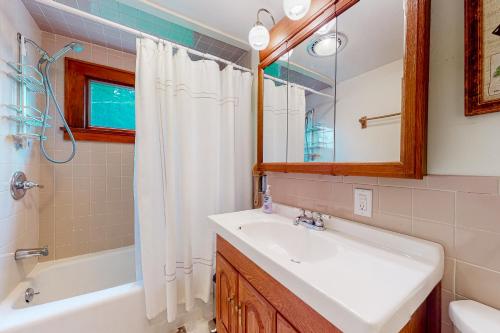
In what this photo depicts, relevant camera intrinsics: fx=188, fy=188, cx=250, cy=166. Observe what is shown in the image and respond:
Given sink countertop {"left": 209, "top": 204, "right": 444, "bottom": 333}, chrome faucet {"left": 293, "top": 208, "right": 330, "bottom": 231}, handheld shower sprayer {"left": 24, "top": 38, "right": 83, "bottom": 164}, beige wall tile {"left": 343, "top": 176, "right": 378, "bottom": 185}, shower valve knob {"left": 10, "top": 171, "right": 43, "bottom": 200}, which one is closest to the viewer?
sink countertop {"left": 209, "top": 204, "right": 444, "bottom": 333}

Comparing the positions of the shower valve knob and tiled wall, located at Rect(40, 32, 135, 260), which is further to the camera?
tiled wall, located at Rect(40, 32, 135, 260)

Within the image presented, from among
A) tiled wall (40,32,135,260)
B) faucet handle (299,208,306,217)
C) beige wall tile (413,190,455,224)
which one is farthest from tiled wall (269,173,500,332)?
tiled wall (40,32,135,260)

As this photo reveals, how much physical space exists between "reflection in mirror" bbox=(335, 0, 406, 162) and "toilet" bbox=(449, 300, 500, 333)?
449mm

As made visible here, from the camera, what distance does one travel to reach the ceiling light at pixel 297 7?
36.9 inches

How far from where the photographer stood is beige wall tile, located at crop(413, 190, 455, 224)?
23.7 inches

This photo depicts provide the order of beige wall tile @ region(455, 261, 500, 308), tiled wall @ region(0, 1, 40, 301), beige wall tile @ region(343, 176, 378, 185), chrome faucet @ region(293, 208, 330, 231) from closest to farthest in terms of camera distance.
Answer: beige wall tile @ region(455, 261, 500, 308)
beige wall tile @ region(343, 176, 378, 185)
chrome faucet @ region(293, 208, 330, 231)
tiled wall @ region(0, 1, 40, 301)

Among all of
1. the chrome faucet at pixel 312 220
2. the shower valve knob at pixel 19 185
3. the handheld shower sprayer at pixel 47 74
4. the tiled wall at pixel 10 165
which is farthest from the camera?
the handheld shower sprayer at pixel 47 74

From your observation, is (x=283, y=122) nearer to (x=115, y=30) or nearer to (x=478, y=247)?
(x=478, y=247)

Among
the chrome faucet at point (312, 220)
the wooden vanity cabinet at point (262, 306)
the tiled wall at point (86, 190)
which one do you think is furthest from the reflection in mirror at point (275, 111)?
the tiled wall at point (86, 190)

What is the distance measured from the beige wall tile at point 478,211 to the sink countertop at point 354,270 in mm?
116

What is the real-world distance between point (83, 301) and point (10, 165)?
90 centimetres

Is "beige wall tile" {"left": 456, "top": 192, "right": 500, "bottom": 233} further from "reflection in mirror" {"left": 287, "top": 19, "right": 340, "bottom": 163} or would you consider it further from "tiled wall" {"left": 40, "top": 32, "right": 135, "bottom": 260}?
"tiled wall" {"left": 40, "top": 32, "right": 135, "bottom": 260}

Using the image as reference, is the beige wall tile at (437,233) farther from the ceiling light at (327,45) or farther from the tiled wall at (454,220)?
the ceiling light at (327,45)

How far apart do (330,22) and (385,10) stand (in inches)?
10.0
